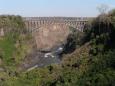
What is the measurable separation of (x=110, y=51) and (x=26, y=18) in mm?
50891

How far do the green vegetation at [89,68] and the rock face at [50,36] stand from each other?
4487cm

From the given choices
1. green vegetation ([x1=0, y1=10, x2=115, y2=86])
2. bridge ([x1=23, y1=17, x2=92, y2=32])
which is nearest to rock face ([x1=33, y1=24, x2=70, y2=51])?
bridge ([x1=23, y1=17, x2=92, y2=32])

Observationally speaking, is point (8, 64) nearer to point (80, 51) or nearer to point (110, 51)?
point (80, 51)

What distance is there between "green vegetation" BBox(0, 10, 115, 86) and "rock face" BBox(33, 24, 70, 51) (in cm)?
4487

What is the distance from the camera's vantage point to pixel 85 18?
295 ft

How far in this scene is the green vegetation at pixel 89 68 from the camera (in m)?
37.8

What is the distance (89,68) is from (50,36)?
6891 cm

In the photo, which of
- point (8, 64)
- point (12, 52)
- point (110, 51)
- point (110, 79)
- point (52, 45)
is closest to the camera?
point (110, 79)

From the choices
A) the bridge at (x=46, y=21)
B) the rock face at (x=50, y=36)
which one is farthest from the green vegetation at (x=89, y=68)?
the rock face at (x=50, y=36)

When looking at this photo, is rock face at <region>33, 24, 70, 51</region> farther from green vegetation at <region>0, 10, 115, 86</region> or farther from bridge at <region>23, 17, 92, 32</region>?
green vegetation at <region>0, 10, 115, 86</region>

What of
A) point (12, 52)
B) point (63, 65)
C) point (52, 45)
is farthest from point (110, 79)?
point (52, 45)

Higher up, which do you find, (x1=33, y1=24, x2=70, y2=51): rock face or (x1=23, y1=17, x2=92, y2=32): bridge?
(x1=23, y1=17, x2=92, y2=32): bridge

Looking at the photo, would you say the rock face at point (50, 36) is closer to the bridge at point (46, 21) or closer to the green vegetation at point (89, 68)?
the bridge at point (46, 21)

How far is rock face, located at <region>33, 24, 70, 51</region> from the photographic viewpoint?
10069cm
